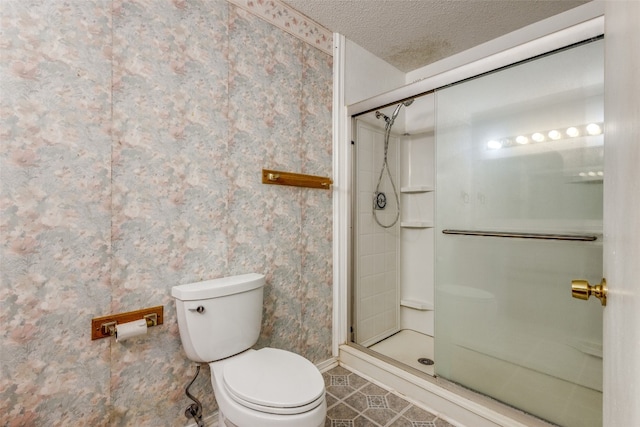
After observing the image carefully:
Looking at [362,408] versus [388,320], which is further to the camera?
[388,320]

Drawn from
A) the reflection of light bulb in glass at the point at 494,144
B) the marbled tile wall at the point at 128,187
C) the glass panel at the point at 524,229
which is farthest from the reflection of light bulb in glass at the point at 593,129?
the marbled tile wall at the point at 128,187

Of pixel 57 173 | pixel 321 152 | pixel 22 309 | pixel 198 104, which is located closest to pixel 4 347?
pixel 22 309

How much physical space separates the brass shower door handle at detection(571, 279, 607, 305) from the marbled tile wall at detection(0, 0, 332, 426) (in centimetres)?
135

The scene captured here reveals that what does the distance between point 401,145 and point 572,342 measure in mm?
1764

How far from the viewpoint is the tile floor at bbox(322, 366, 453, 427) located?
1.53 m

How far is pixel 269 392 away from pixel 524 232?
4.09 feet

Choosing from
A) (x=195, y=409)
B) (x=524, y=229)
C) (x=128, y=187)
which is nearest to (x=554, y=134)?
(x=524, y=229)

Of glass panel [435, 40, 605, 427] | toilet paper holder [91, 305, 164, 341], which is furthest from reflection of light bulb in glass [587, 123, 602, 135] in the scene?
toilet paper holder [91, 305, 164, 341]

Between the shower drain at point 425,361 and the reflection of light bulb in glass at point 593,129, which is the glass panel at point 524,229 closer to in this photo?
the reflection of light bulb in glass at point 593,129

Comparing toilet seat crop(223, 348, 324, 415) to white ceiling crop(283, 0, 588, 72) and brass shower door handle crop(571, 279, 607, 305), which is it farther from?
white ceiling crop(283, 0, 588, 72)

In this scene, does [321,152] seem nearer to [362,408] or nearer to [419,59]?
[419,59]

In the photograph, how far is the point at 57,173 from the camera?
3.70 feet

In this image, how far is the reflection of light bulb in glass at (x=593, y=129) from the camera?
1.25 meters

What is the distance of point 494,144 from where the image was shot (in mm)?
1494
